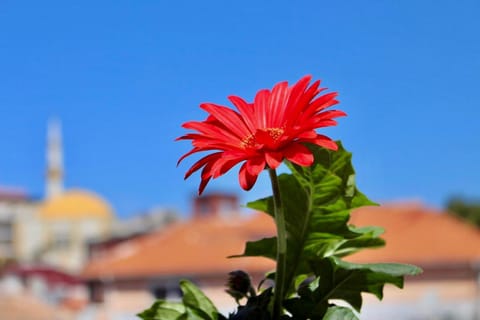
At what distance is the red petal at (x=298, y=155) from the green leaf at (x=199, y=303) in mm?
233

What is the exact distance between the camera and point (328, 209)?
0.71 metres

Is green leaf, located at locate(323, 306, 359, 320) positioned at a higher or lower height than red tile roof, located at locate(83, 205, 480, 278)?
lower

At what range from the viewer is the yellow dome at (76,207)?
24.8 meters

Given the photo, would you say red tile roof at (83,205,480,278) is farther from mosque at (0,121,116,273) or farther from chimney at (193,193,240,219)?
mosque at (0,121,116,273)

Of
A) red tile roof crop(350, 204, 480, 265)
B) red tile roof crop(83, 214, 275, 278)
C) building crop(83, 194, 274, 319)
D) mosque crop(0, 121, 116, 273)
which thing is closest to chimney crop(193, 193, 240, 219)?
red tile roof crop(83, 214, 275, 278)

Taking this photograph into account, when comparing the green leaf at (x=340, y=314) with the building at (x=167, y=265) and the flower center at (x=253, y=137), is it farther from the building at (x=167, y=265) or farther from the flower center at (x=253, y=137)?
the building at (x=167, y=265)

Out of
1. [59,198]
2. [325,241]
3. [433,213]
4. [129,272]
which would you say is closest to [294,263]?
[325,241]

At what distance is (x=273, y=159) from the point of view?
571 mm

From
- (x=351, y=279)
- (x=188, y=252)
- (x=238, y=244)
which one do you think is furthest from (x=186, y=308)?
(x=188, y=252)

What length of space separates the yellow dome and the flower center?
80.6 feet

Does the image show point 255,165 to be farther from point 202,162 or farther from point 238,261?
point 238,261

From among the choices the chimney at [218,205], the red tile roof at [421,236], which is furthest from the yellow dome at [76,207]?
the red tile roof at [421,236]

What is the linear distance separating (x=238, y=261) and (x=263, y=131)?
9659mm

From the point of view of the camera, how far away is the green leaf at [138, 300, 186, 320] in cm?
77
